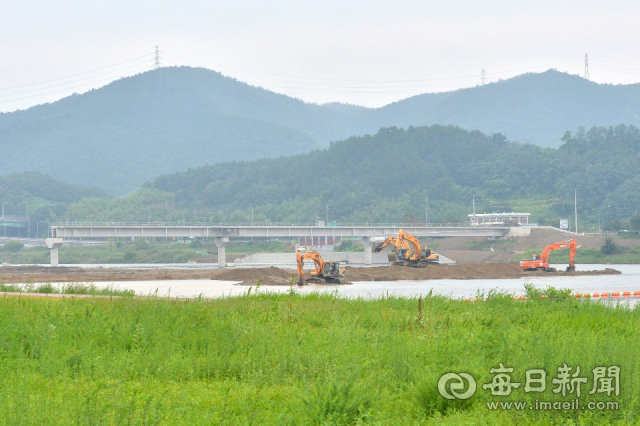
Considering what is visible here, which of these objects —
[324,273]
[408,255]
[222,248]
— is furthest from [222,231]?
[324,273]

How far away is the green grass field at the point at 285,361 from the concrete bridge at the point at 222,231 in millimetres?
109237

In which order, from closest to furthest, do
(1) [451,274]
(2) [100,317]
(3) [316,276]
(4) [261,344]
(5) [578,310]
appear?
(4) [261,344], (2) [100,317], (5) [578,310], (3) [316,276], (1) [451,274]

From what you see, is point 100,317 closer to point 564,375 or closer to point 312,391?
point 312,391

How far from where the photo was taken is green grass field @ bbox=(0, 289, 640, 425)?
15062 mm

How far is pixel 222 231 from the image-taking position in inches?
5748

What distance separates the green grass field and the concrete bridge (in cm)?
10924

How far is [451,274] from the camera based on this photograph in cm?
9638

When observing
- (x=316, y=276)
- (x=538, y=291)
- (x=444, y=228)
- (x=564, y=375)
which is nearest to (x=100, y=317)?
(x=564, y=375)

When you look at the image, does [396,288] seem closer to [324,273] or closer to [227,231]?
[324,273]

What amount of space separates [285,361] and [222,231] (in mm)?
127789

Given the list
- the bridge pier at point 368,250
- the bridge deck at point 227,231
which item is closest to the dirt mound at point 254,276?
the bridge deck at point 227,231

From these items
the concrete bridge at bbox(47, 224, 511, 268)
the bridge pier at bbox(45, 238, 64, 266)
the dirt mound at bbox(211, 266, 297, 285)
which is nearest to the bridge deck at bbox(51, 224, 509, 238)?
the concrete bridge at bbox(47, 224, 511, 268)

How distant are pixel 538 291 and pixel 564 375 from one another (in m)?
19.9

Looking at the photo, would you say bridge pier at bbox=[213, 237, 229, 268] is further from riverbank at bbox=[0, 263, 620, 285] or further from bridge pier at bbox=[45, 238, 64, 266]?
riverbank at bbox=[0, 263, 620, 285]
